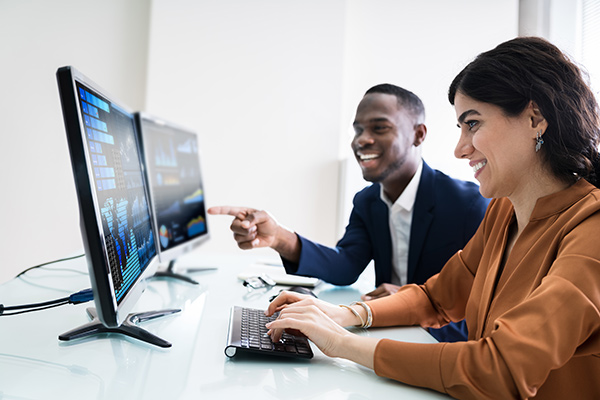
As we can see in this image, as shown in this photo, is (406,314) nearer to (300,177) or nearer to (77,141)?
(77,141)

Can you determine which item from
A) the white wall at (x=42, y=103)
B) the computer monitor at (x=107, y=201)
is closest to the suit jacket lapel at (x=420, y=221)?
the computer monitor at (x=107, y=201)

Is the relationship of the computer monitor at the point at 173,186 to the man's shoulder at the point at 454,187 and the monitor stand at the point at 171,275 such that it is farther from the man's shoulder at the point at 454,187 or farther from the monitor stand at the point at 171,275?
the man's shoulder at the point at 454,187

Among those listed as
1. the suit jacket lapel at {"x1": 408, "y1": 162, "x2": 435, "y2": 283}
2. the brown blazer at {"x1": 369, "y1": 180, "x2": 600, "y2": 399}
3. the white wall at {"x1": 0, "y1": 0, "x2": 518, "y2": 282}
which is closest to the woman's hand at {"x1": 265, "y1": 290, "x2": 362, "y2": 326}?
the brown blazer at {"x1": 369, "y1": 180, "x2": 600, "y2": 399}

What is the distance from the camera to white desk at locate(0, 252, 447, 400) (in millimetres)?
698

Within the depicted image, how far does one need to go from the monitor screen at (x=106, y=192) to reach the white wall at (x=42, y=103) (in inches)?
94.3

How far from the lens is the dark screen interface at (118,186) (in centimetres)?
75

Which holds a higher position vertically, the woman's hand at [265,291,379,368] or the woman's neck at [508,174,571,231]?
the woman's neck at [508,174,571,231]

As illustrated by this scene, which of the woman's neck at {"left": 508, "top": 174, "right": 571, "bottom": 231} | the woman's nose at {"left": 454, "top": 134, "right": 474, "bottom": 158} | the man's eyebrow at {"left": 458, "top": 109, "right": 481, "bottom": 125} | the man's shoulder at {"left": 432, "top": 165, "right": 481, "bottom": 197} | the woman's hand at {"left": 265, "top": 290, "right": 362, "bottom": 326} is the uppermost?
the man's eyebrow at {"left": 458, "top": 109, "right": 481, "bottom": 125}

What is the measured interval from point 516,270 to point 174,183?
1159 millimetres

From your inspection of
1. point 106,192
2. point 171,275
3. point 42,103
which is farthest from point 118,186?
point 42,103

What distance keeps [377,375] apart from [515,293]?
313mm

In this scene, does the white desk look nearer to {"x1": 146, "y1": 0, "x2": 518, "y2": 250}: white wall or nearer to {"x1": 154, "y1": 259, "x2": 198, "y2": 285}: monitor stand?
{"x1": 154, "y1": 259, "x2": 198, "y2": 285}: monitor stand

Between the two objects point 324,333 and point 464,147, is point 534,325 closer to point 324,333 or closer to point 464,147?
point 324,333

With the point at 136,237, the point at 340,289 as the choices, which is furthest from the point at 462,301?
the point at 136,237
